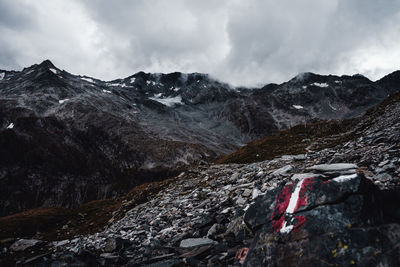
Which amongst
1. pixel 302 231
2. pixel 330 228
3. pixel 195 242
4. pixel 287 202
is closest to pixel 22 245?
pixel 195 242

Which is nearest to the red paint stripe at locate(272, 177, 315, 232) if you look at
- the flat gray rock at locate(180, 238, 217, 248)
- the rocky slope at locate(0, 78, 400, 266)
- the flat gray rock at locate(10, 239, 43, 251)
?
the rocky slope at locate(0, 78, 400, 266)

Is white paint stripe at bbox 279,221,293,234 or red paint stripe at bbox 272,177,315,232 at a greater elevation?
red paint stripe at bbox 272,177,315,232

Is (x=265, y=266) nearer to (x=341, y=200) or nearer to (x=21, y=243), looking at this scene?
(x=341, y=200)

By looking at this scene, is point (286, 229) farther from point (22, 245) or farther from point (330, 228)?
point (22, 245)

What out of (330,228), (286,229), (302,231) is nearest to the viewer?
(330,228)

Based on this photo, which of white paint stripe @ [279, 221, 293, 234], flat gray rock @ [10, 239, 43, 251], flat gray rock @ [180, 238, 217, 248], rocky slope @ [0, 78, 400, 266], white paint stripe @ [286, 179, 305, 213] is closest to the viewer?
rocky slope @ [0, 78, 400, 266]

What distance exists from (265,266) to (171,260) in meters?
3.76

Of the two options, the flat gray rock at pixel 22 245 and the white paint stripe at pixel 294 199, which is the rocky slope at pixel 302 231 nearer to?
the white paint stripe at pixel 294 199

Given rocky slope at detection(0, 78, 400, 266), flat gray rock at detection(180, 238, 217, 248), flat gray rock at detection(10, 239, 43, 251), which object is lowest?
flat gray rock at detection(10, 239, 43, 251)

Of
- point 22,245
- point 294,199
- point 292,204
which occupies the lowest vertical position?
point 22,245

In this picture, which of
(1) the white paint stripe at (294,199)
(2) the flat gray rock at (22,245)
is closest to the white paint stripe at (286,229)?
(1) the white paint stripe at (294,199)

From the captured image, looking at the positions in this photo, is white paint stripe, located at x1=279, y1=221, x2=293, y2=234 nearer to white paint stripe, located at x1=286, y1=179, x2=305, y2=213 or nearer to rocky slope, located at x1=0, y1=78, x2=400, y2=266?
rocky slope, located at x1=0, y1=78, x2=400, y2=266

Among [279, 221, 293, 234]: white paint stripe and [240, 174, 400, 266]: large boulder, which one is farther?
[279, 221, 293, 234]: white paint stripe

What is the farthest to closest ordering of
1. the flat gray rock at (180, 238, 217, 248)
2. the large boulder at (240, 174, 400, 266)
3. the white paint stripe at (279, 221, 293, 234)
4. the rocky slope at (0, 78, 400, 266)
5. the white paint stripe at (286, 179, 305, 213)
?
the flat gray rock at (180, 238, 217, 248) → the white paint stripe at (286, 179, 305, 213) → the white paint stripe at (279, 221, 293, 234) → the rocky slope at (0, 78, 400, 266) → the large boulder at (240, 174, 400, 266)
